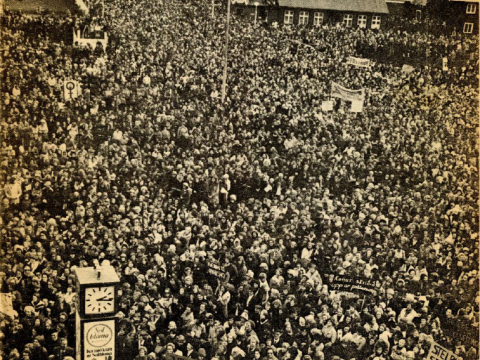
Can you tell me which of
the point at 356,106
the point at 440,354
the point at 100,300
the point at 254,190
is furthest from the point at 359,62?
the point at 100,300

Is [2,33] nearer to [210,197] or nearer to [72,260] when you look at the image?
[72,260]

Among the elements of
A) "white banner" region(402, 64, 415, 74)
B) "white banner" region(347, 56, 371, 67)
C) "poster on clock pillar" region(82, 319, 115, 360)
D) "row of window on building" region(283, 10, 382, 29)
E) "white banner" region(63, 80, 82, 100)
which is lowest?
"poster on clock pillar" region(82, 319, 115, 360)

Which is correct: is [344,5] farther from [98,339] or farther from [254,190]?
[98,339]

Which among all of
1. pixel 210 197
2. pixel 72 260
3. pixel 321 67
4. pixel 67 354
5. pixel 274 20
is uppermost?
pixel 274 20

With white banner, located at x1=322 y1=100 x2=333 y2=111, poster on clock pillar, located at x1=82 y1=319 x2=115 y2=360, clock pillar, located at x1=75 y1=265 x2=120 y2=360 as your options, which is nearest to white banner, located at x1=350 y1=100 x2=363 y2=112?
white banner, located at x1=322 y1=100 x2=333 y2=111

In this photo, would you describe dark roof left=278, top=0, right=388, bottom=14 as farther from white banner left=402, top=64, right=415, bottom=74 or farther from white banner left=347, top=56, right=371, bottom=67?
white banner left=402, top=64, right=415, bottom=74

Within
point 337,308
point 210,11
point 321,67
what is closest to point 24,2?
point 210,11
